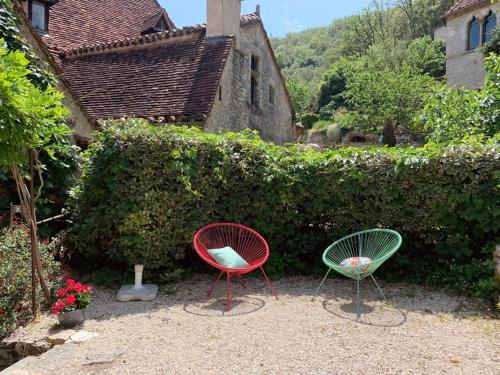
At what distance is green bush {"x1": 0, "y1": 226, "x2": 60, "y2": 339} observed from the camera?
15.2 ft

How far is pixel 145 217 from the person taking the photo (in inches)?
222

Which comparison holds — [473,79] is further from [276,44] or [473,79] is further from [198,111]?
[276,44]

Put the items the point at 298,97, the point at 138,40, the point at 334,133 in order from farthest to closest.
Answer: the point at 298,97 < the point at 334,133 < the point at 138,40

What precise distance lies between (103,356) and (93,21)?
14348 millimetres

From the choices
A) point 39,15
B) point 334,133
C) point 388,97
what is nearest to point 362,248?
point 39,15

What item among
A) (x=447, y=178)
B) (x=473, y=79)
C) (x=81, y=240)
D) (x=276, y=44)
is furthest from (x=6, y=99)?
(x=276, y=44)

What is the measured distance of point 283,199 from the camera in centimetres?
622

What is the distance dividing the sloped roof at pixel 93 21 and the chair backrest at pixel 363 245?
11.1 meters

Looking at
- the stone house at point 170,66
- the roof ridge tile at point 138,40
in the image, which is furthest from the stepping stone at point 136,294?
the roof ridge tile at point 138,40

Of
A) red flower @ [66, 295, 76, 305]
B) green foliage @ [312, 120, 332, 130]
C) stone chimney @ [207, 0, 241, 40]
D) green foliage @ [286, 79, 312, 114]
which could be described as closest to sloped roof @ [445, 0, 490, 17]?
green foliage @ [312, 120, 332, 130]

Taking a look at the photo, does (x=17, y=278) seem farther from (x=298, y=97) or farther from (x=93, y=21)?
(x=298, y=97)

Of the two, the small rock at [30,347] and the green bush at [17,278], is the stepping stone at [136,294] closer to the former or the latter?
the green bush at [17,278]

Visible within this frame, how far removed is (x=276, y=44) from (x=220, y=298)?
7696 cm

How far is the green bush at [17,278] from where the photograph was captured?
15.2ft
